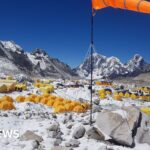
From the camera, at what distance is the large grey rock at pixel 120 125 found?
704 inches

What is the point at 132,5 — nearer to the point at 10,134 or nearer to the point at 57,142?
the point at 57,142

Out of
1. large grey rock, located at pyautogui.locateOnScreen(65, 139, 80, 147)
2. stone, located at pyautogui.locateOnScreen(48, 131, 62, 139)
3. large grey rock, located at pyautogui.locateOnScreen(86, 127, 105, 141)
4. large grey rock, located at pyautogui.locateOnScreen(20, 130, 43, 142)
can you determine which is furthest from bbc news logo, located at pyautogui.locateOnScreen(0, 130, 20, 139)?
large grey rock, located at pyautogui.locateOnScreen(86, 127, 105, 141)

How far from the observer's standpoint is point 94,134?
61.3 ft

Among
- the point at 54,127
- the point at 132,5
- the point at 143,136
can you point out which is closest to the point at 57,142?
the point at 54,127

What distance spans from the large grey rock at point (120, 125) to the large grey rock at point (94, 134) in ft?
0.74

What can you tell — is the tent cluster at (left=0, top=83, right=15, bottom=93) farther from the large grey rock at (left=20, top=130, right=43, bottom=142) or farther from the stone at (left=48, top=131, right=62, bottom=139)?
the large grey rock at (left=20, top=130, right=43, bottom=142)

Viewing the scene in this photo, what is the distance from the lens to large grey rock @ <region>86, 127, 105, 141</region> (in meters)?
18.5

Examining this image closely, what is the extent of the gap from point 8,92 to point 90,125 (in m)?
31.8

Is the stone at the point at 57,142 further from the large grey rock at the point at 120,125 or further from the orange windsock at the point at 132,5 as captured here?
the orange windsock at the point at 132,5

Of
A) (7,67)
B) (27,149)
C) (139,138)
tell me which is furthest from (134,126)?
(7,67)

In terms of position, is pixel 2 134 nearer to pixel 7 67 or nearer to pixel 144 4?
pixel 144 4

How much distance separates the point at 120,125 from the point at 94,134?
1.41 meters

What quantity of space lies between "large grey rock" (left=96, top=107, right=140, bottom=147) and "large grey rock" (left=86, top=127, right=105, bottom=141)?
0.74 ft

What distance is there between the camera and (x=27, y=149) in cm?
1697
